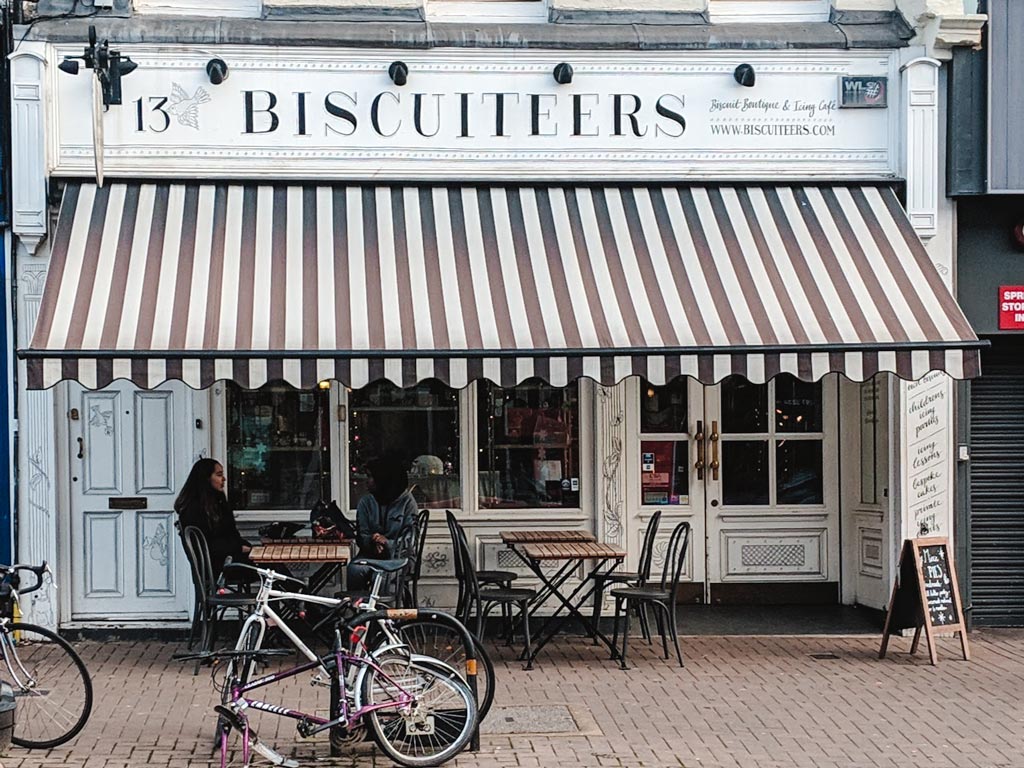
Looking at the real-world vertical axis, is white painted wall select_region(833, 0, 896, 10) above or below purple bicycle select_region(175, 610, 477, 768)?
above

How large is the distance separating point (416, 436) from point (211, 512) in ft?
6.25

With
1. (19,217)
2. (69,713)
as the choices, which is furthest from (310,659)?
(19,217)

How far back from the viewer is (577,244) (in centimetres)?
966

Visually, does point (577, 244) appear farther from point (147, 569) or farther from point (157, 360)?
point (147, 569)

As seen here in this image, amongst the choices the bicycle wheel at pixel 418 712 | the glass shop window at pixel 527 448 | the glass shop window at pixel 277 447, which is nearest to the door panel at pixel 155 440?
the glass shop window at pixel 277 447

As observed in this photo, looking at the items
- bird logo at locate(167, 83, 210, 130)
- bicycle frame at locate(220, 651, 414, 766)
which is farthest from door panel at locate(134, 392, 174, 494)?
bicycle frame at locate(220, 651, 414, 766)

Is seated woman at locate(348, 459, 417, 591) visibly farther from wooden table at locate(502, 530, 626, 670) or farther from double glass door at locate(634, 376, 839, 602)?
double glass door at locate(634, 376, 839, 602)

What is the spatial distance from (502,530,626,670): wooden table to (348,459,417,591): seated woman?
0.92m

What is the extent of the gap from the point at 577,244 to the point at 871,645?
3896 millimetres

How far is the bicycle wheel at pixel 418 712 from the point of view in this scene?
23.0 ft

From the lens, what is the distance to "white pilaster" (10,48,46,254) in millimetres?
9844

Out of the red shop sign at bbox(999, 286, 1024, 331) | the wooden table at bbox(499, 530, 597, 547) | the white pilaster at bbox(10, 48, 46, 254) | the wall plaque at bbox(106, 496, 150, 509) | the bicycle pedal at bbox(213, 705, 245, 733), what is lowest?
the bicycle pedal at bbox(213, 705, 245, 733)

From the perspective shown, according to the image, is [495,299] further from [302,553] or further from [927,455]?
[927,455]

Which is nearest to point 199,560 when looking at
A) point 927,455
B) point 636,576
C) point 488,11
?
point 636,576
